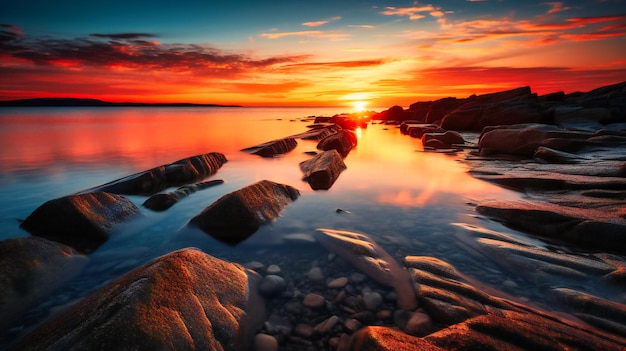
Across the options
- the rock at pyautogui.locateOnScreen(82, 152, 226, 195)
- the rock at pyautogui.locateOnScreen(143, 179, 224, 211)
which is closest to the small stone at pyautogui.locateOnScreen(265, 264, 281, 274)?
the rock at pyautogui.locateOnScreen(143, 179, 224, 211)

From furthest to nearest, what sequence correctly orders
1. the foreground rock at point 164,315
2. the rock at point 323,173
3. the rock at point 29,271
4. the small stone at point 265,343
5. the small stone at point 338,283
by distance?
the rock at point 323,173
the small stone at point 338,283
the rock at point 29,271
the small stone at point 265,343
the foreground rock at point 164,315

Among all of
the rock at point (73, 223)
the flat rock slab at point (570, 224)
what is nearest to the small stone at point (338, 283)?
the flat rock slab at point (570, 224)

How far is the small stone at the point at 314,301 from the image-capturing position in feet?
10.6

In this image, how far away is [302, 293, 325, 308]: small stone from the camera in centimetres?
324

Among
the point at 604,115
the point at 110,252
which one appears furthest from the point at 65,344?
the point at 604,115

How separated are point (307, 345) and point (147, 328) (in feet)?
4.83

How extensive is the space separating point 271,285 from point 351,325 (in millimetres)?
1161

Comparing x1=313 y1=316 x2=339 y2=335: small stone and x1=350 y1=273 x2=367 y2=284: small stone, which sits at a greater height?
x1=350 y1=273 x2=367 y2=284: small stone

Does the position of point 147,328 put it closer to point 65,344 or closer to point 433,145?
point 65,344

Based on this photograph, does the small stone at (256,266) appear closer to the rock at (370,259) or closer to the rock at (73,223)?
the rock at (370,259)

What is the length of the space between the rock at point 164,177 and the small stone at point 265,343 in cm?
660

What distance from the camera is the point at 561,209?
205 inches

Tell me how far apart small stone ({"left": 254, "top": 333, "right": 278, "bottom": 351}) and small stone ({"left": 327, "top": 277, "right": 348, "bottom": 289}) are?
3.56 feet

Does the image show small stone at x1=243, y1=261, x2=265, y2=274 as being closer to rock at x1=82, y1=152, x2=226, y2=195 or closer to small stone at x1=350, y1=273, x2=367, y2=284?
small stone at x1=350, y1=273, x2=367, y2=284
